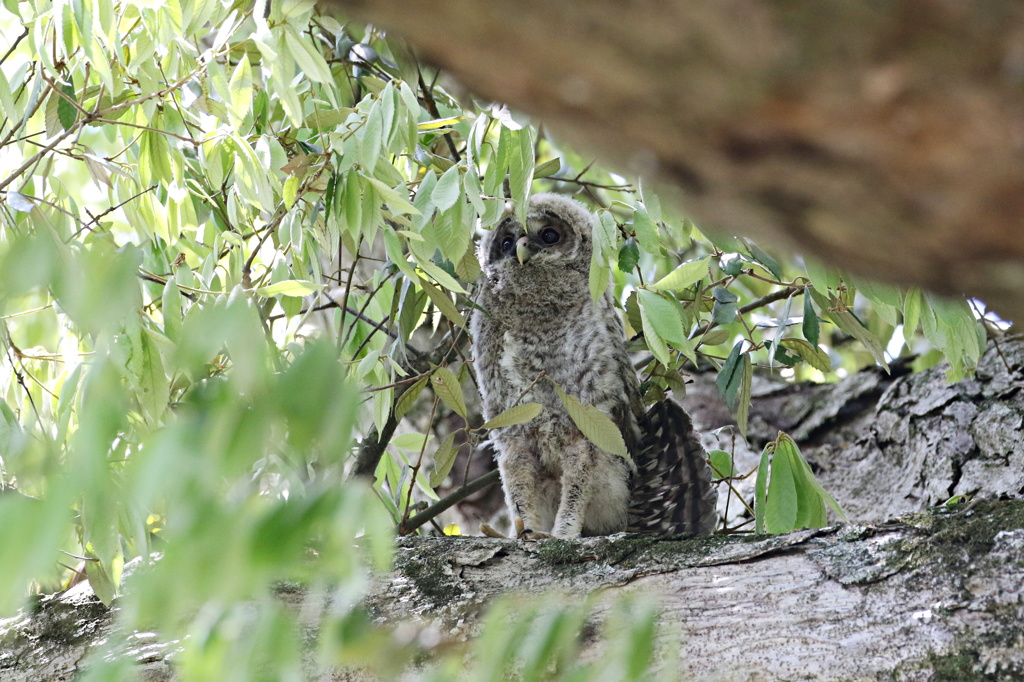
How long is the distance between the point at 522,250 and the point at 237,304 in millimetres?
2038

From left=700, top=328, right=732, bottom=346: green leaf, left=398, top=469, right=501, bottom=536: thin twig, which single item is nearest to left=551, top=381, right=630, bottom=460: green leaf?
left=700, top=328, right=732, bottom=346: green leaf

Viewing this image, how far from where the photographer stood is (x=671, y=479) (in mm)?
2771

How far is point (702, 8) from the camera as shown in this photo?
529 mm

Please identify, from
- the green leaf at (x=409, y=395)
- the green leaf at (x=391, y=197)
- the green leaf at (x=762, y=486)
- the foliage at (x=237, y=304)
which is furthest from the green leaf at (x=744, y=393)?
the green leaf at (x=391, y=197)

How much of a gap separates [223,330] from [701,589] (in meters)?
1.00

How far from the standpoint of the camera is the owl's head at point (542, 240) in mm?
2951

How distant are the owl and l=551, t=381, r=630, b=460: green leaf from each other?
0.52 m

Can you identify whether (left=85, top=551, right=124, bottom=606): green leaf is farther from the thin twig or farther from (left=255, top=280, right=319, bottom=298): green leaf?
the thin twig

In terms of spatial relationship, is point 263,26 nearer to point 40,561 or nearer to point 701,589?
point 40,561

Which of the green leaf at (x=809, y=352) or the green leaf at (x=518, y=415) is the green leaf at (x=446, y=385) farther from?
the green leaf at (x=809, y=352)

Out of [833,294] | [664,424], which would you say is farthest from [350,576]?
[664,424]

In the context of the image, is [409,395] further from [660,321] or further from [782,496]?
[782,496]

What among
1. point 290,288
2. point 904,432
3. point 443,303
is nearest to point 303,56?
point 290,288

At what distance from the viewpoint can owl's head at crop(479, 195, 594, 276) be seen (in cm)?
295
